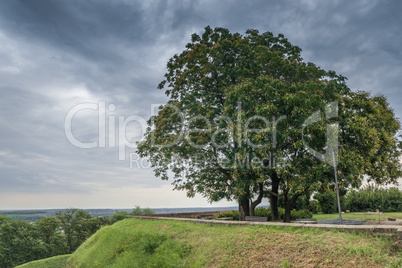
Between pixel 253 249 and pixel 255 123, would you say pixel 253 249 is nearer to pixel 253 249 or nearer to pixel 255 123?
pixel 253 249

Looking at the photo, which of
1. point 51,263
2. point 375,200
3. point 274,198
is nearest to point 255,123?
point 274,198

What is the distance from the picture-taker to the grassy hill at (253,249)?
6487 millimetres

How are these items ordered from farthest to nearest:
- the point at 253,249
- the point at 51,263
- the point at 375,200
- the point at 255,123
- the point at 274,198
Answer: the point at 375,200, the point at 51,263, the point at 274,198, the point at 255,123, the point at 253,249

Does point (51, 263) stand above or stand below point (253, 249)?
below

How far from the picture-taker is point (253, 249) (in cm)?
814

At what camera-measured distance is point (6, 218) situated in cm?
4519

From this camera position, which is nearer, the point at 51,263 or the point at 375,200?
the point at 51,263

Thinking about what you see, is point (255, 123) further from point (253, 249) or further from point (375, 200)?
point (375, 200)

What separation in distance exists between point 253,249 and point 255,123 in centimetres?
743

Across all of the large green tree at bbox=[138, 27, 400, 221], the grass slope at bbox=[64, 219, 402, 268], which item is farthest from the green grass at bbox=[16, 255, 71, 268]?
the grass slope at bbox=[64, 219, 402, 268]

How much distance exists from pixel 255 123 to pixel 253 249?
292 inches

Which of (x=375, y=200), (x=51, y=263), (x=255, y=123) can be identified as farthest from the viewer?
(x=375, y=200)

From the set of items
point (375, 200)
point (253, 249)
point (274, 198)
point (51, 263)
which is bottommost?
point (51, 263)

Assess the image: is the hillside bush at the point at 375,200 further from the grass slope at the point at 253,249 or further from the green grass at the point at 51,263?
the green grass at the point at 51,263
